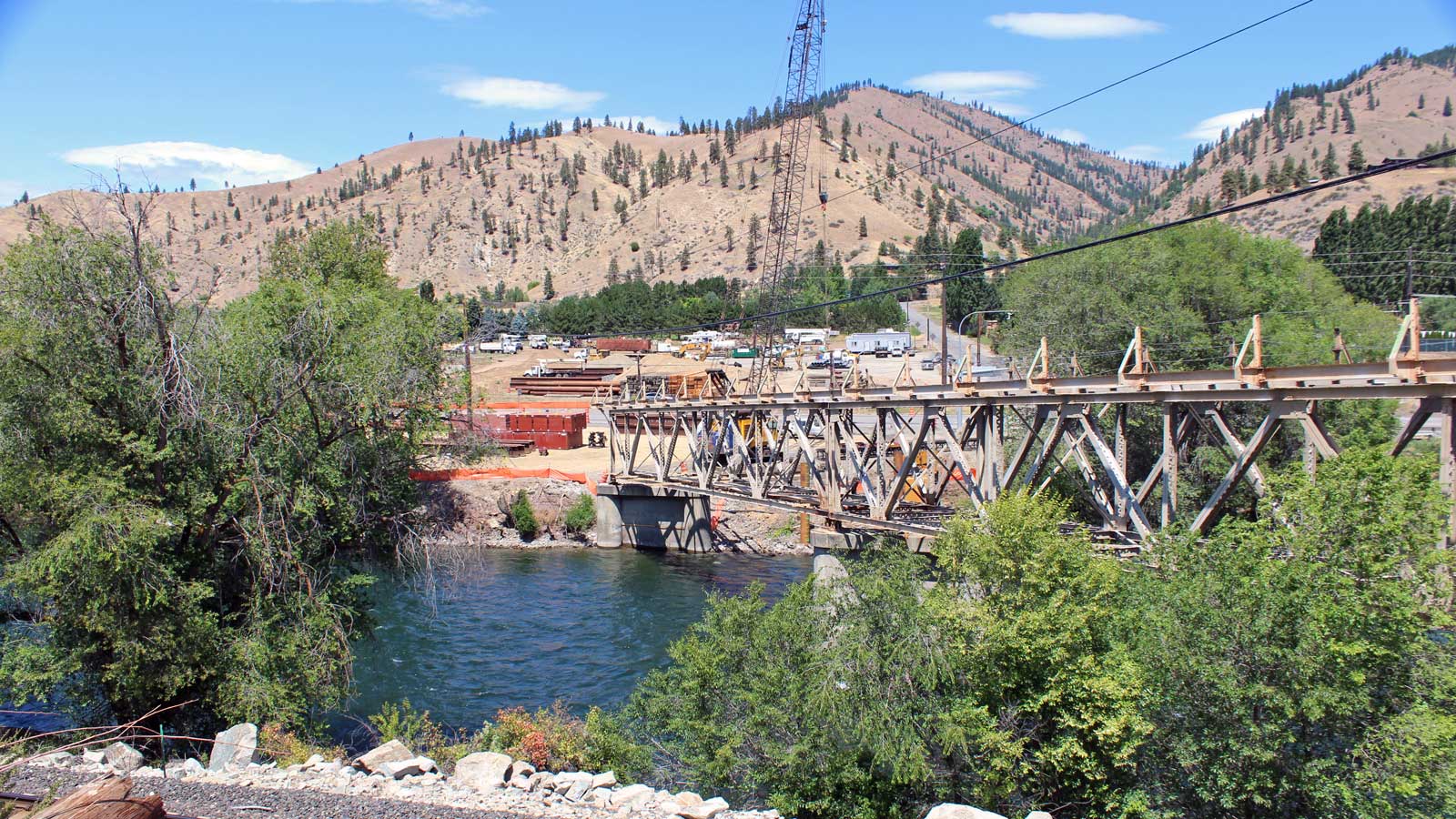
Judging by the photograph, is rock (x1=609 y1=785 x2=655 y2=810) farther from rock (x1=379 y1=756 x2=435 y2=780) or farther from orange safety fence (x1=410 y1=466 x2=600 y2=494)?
orange safety fence (x1=410 y1=466 x2=600 y2=494)

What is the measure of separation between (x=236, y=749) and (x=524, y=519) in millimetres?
35947

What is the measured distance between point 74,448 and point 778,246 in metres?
61.3

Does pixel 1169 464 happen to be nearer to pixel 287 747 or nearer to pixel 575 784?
pixel 575 784

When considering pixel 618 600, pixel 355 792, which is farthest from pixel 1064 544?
pixel 618 600

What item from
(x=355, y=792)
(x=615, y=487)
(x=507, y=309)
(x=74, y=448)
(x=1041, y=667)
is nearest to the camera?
(x=355, y=792)

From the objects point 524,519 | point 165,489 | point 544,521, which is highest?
point 165,489

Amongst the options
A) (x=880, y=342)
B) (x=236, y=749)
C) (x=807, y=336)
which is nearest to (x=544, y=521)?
(x=236, y=749)

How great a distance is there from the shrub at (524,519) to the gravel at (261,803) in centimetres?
3864

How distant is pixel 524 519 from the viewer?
5191 centimetres

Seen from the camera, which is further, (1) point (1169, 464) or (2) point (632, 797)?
(1) point (1169, 464)

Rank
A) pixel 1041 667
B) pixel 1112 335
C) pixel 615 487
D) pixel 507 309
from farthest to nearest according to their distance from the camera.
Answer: pixel 507 309
pixel 615 487
pixel 1112 335
pixel 1041 667

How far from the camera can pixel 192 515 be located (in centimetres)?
2014

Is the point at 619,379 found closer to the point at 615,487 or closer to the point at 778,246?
the point at 778,246

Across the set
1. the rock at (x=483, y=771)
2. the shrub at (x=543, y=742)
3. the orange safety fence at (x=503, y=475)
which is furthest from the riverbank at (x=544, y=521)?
the rock at (x=483, y=771)
